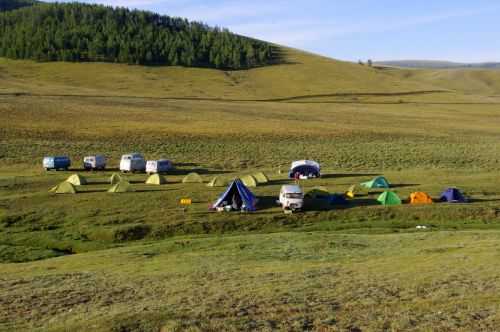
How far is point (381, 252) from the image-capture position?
78.1 ft

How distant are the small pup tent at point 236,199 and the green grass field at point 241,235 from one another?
1.12 metres

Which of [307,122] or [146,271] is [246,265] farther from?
[307,122]

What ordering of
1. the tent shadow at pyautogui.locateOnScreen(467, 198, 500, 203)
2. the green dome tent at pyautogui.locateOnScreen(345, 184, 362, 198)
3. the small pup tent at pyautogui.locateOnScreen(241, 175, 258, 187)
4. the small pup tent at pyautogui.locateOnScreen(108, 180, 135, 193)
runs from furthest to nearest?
the small pup tent at pyautogui.locateOnScreen(241, 175, 258, 187) → the small pup tent at pyautogui.locateOnScreen(108, 180, 135, 193) → the green dome tent at pyautogui.locateOnScreen(345, 184, 362, 198) → the tent shadow at pyautogui.locateOnScreen(467, 198, 500, 203)

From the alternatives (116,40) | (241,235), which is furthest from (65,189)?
(116,40)

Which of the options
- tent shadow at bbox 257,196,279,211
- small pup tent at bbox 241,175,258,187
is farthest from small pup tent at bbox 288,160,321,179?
tent shadow at bbox 257,196,279,211

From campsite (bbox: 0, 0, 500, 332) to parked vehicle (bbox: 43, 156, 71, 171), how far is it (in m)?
0.12

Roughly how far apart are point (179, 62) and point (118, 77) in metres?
24.9

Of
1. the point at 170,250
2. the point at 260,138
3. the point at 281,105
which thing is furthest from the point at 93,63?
the point at 170,250

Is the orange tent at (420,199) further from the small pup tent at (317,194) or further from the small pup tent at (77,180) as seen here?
the small pup tent at (77,180)

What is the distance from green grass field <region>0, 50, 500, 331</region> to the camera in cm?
1495

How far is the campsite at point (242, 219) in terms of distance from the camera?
1519 centimetres

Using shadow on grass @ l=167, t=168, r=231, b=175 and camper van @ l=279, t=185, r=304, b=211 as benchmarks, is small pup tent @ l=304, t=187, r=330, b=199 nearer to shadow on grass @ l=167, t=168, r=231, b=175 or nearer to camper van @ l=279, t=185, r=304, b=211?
camper van @ l=279, t=185, r=304, b=211

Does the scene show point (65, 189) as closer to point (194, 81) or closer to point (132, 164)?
point (132, 164)

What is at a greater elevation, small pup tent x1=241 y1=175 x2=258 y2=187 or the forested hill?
the forested hill
